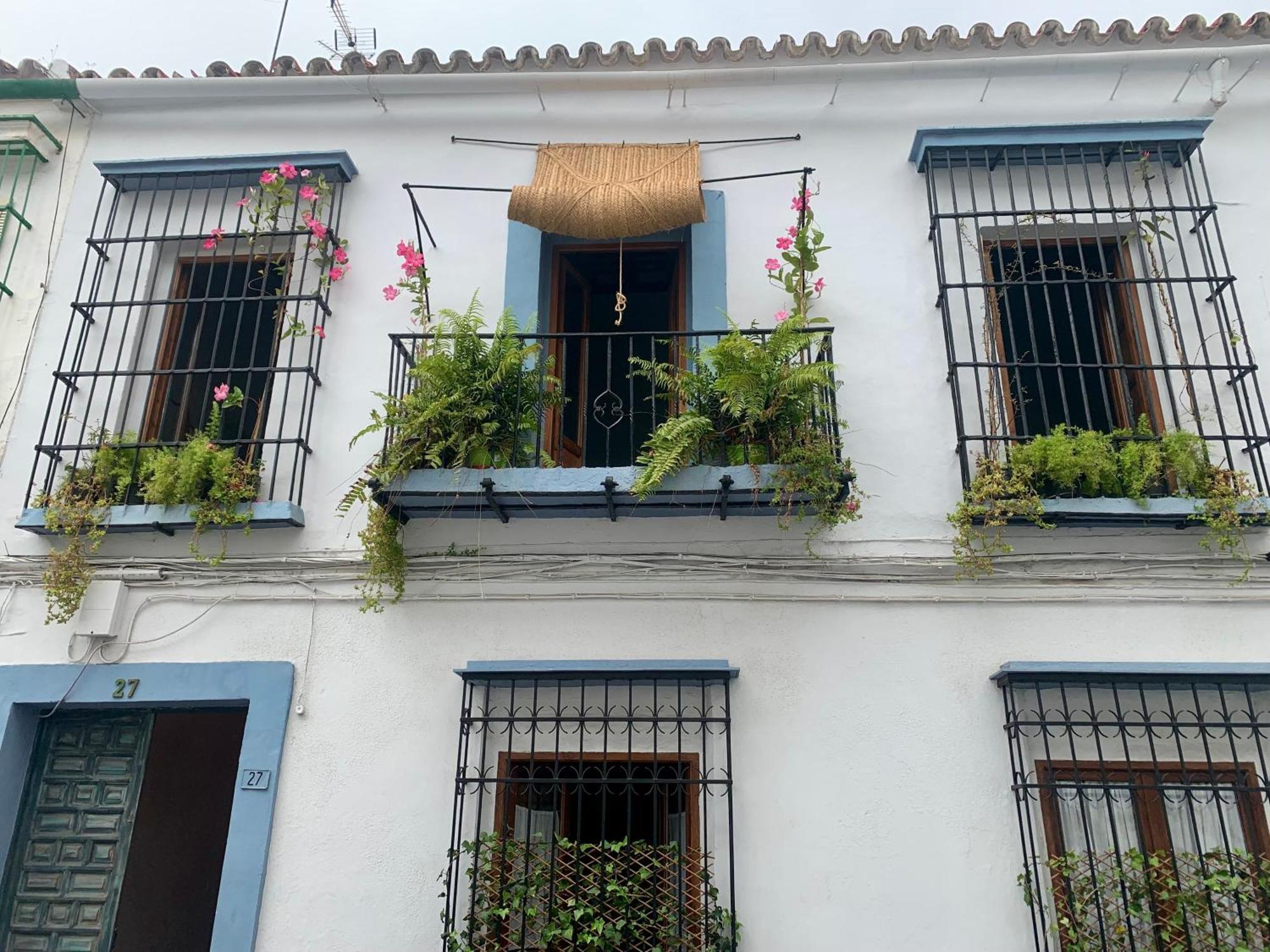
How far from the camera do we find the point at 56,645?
15.1ft

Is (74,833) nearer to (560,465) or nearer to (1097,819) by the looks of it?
(560,465)

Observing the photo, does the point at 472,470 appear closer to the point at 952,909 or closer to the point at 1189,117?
the point at 952,909

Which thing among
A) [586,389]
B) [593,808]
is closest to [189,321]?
[586,389]

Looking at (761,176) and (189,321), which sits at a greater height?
(761,176)

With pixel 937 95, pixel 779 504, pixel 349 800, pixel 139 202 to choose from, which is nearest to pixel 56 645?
pixel 349 800

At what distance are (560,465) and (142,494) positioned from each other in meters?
2.16

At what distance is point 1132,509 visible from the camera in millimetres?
4219

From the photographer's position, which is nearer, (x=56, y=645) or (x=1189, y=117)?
(x=56, y=645)

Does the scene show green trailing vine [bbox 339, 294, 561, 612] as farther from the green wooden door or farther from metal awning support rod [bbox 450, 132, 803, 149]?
the green wooden door

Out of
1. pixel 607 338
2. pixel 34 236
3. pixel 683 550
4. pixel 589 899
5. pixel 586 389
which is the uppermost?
pixel 34 236

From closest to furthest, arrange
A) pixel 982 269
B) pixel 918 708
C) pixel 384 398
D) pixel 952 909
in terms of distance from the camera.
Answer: pixel 952 909, pixel 918 708, pixel 384 398, pixel 982 269

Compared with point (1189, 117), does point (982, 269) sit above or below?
below

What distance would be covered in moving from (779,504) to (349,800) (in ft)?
7.79

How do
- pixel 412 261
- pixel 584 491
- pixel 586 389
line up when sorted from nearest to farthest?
pixel 584 491
pixel 412 261
pixel 586 389
